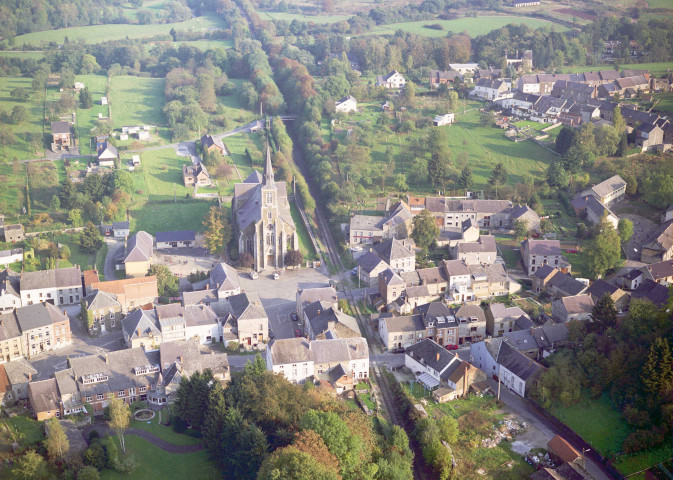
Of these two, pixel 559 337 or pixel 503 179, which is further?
pixel 503 179

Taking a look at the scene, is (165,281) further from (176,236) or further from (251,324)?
(251,324)

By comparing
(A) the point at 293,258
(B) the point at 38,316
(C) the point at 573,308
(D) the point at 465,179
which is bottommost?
(A) the point at 293,258

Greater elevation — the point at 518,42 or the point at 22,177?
the point at 518,42

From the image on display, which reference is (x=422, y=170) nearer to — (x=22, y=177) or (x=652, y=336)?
(x=652, y=336)

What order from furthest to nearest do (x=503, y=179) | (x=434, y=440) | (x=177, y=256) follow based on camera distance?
(x=503, y=179)
(x=177, y=256)
(x=434, y=440)

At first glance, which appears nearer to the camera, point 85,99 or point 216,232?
point 216,232

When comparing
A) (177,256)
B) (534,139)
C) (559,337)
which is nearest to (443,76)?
(534,139)

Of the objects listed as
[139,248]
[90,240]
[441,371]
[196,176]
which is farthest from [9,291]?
[441,371]
